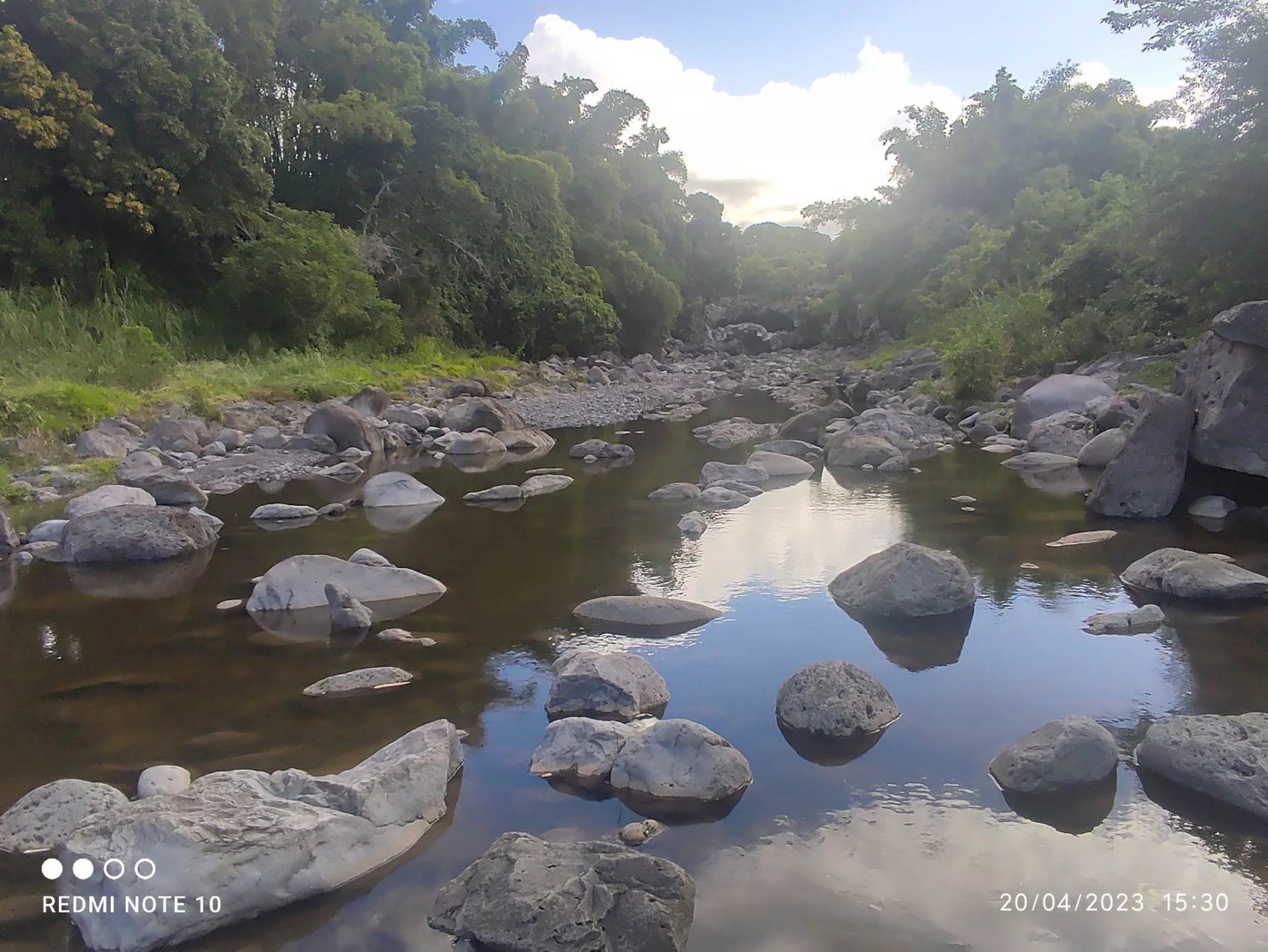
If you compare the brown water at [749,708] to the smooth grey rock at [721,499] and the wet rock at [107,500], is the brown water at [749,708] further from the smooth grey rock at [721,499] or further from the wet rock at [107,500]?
the wet rock at [107,500]

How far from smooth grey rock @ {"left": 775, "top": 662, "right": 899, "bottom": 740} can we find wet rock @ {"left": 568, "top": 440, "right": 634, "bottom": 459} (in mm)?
9809

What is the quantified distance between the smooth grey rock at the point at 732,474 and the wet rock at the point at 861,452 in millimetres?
1663

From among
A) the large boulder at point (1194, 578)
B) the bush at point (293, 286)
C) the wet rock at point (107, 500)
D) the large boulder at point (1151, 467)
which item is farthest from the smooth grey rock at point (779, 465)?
the bush at point (293, 286)

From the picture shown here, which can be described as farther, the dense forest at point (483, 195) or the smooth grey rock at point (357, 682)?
the dense forest at point (483, 195)

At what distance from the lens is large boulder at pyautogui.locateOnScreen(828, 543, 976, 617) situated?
634 centimetres

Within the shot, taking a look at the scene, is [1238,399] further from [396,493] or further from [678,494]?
[396,493]

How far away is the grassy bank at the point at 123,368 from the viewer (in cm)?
1255

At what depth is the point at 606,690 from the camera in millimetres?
4762

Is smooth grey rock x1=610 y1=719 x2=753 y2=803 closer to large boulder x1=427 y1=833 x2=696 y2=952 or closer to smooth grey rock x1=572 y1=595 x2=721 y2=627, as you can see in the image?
large boulder x1=427 y1=833 x2=696 y2=952

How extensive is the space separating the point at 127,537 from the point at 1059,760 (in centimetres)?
740

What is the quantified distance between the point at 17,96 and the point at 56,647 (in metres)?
15.3

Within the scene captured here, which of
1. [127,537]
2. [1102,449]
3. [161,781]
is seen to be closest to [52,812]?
[161,781]

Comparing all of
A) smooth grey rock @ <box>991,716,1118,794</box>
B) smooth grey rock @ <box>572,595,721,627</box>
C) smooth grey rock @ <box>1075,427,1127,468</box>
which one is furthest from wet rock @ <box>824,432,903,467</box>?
smooth grey rock @ <box>991,716,1118,794</box>


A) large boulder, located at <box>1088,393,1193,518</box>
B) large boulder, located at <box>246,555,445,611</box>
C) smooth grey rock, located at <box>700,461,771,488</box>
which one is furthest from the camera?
smooth grey rock, located at <box>700,461,771,488</box>
